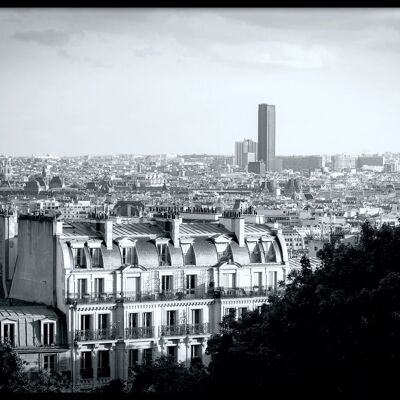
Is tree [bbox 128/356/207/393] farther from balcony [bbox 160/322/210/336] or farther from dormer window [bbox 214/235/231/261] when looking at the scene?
dormer window [bbox 214/235/231/261]

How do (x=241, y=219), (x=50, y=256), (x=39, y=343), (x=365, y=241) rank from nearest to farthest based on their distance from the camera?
(x=365, y=241)
(x=39, y=343)
(x=50, y=256)
(x=241, y=219)

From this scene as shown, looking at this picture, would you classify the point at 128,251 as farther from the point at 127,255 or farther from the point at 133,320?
the point at 133,320

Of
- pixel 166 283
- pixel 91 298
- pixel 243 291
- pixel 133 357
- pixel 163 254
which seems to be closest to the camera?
pixel 91 298

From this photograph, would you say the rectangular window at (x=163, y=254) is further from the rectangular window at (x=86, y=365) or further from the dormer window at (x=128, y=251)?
the rectangular window at (x=86, y=365)

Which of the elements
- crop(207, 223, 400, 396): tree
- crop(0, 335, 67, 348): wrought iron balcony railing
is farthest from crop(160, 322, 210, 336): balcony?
crop(207, 223, 400, 396): tree

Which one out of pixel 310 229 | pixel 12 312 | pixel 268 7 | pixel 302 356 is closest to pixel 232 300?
pixel 12 312

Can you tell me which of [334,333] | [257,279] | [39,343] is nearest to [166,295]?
[257,279]

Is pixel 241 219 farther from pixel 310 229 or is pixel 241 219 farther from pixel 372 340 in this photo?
pixel 310 229

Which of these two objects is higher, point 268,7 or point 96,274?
point 268,7
